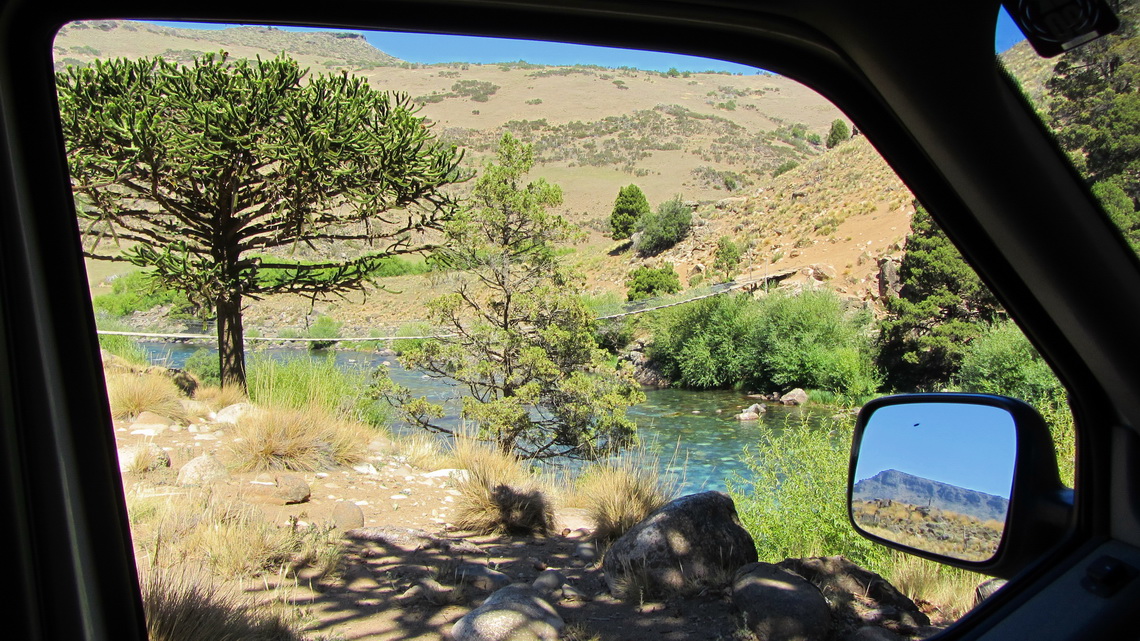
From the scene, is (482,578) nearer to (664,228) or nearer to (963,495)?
(963,495)

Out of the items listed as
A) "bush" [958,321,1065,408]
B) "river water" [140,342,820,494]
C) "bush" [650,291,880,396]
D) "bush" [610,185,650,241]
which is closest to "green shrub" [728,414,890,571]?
"river water" [140,342,820,494]

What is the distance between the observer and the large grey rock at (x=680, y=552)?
5398 mm

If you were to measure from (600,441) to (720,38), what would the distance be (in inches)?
403

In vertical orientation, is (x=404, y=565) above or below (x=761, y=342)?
above

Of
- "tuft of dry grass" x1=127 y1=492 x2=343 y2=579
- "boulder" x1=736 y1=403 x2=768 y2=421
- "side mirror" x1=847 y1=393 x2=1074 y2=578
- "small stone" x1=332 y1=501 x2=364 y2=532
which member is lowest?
"boulder" x1=736 y1=403 x2=768 y2=421

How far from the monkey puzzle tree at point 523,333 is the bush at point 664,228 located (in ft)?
77.4

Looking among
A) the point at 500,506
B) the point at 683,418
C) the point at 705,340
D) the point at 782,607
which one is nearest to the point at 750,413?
the point at 683,418

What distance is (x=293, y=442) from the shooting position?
8430 millimetres

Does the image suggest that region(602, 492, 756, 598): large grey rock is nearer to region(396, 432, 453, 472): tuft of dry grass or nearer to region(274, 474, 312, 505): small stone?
region(274, 474, 312, 505): small stone

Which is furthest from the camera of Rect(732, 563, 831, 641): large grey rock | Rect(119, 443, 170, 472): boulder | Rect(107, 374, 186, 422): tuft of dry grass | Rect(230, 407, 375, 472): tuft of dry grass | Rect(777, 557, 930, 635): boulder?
Rect(107, 374, 186, 422): tuft of dry grass

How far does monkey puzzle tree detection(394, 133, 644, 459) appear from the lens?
1091 centimetres

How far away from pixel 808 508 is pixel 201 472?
217 inches

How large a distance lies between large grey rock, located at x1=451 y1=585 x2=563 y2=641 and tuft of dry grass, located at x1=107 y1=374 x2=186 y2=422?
7.04m

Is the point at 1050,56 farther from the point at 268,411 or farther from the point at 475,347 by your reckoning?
the point at 475,347
